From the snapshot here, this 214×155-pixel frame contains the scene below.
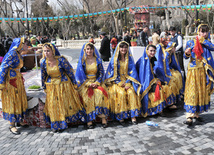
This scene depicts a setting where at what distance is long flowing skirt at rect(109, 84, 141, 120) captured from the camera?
4.63 m

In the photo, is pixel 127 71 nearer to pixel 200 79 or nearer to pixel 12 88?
pixel 200 79

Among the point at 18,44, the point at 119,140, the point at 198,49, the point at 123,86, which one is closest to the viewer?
the point at 119,140

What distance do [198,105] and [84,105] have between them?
7.53 ft

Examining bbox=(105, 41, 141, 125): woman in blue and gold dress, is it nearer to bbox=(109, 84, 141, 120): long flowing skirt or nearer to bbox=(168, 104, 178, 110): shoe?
bbox=(109, 84, 141, 120): long flowing skirt

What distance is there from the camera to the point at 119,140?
386 centimetres

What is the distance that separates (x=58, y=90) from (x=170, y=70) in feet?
9.91

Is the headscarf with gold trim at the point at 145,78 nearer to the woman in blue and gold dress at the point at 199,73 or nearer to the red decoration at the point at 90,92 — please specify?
the woman in blue and gold dress at the point at 199,73

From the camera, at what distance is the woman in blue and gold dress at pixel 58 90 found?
4.29 m

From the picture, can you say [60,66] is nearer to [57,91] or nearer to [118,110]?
[57,91]

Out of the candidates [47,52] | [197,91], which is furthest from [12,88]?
[197,91]

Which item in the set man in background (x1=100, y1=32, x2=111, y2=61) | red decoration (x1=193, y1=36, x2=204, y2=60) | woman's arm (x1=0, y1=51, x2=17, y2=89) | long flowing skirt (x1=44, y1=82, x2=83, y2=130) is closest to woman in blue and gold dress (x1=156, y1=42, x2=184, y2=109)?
red decoration (x1=193, y1=36, x2=204, y2=60)

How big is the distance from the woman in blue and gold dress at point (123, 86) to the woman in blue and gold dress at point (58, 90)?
809 millimetres

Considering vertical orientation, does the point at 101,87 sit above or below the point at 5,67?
below

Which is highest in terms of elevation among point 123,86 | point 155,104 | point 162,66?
point 162,66
